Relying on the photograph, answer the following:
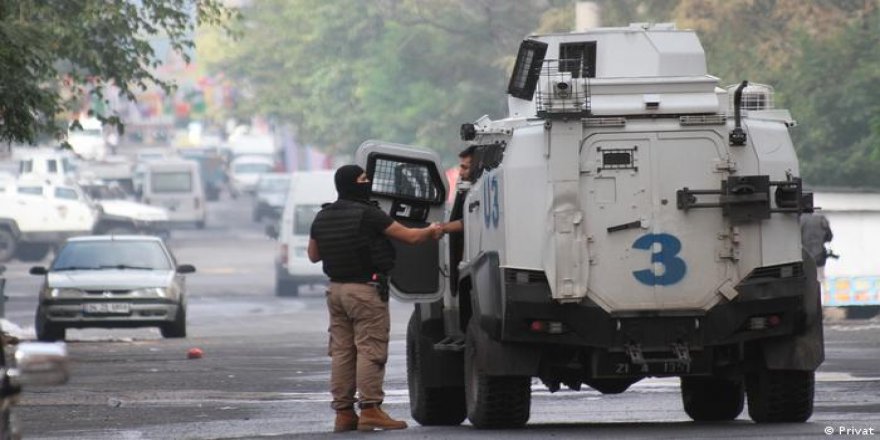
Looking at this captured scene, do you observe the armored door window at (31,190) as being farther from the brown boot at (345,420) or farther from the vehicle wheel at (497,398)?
the vehicle wheel at (497,398)

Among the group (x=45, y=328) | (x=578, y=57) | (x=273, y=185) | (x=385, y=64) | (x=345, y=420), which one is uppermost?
(x=385, y=64)

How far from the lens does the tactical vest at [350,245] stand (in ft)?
46.6

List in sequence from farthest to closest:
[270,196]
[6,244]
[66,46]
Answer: [270,196] < [6,244] < [66,46]

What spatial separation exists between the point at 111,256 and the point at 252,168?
69207 mm

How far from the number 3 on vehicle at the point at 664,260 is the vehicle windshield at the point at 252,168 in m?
85.5

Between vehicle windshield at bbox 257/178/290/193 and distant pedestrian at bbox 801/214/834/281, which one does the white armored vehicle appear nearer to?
distant pedestrian at bbox 801/214/834/281

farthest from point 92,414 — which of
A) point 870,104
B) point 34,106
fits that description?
point 870,104

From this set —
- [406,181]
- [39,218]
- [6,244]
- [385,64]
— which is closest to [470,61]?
[385,64]

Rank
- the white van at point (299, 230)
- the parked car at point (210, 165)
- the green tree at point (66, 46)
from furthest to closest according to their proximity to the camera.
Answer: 1. the parked car at point (210, 165)
2. the white van at point (299, 230)
3. the green tree at point (66, 46)

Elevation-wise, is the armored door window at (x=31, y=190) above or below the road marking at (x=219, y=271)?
above

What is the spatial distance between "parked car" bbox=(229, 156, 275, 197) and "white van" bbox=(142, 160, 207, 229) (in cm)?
2276

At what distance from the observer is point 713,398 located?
613 inches

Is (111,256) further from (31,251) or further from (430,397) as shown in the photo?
(31,251)

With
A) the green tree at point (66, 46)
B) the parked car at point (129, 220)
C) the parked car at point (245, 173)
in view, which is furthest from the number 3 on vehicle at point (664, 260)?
the parked car at point (245, 173)
